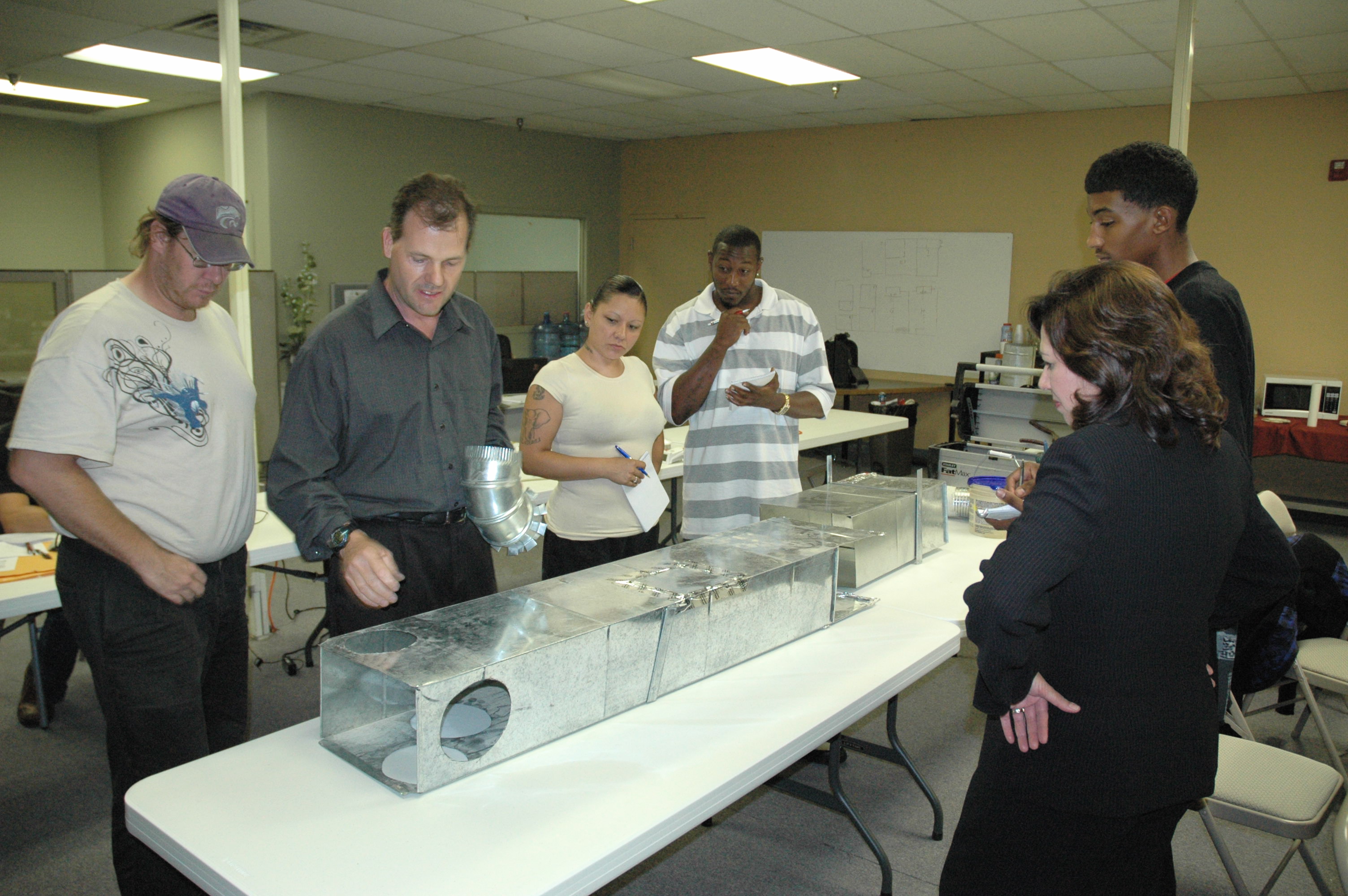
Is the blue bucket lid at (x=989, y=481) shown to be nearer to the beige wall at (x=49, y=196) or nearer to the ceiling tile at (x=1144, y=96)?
the ceiling tile at (x=1144, y=96)

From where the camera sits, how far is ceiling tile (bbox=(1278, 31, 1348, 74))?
459 centimetres

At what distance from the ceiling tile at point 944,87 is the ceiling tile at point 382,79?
301 cm

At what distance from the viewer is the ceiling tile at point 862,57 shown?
5.00m

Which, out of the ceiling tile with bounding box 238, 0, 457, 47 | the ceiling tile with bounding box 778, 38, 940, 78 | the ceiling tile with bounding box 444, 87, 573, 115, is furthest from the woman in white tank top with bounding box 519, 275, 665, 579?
the ceiling tile with bounding box 444, 87, 573, 115

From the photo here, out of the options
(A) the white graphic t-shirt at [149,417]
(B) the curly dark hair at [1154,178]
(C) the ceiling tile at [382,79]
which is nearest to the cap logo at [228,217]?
(A) the white graphic t-shirt at [149,417]

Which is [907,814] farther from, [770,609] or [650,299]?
Answer: [650,299]

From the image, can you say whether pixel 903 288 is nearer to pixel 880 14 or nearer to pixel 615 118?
pixel 615 118

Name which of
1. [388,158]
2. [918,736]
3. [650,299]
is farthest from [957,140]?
[918,736]

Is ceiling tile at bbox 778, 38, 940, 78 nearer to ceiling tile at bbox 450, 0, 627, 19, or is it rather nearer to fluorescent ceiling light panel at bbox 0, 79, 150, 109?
ceiling tile at bbox 450, 0, 627, 19

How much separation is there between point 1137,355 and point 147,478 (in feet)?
5.24

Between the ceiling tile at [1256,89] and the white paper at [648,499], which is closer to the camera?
the white paper at [648,499]

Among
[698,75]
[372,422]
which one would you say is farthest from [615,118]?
[372,422]

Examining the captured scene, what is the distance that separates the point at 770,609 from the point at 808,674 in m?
0.14

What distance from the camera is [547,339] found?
8.76 metres
